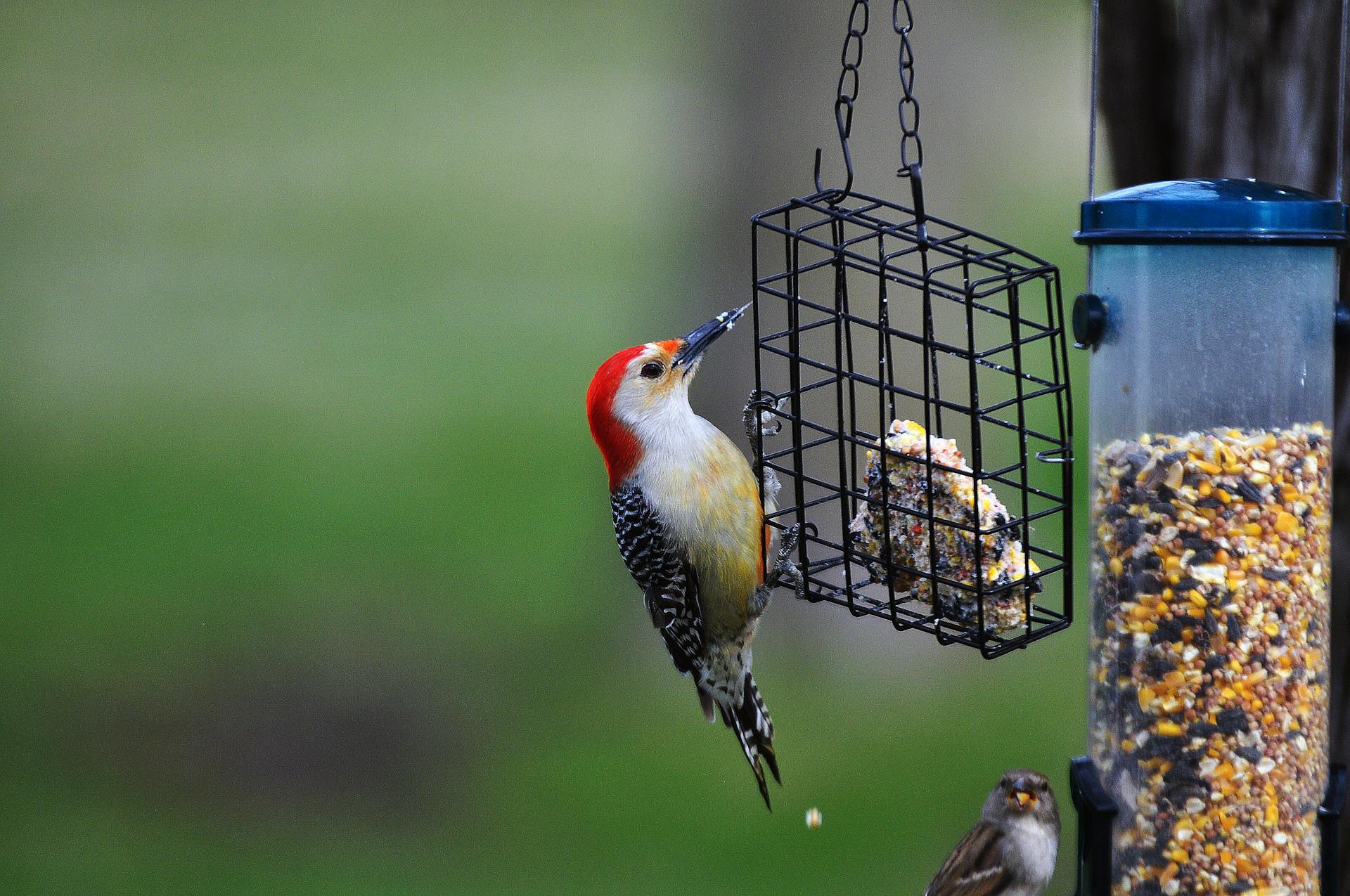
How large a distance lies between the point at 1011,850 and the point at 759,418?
153cm

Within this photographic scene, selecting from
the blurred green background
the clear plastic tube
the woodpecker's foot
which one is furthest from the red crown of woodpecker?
the blurred green background

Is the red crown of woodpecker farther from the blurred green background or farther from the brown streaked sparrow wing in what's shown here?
the blurred green background

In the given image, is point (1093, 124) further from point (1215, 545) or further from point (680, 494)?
point (680, 494)

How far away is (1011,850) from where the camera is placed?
4.43 metres

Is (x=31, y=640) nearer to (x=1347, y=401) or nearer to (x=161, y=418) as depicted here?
(x=161, y=418)

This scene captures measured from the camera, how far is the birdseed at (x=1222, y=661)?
3.37 m

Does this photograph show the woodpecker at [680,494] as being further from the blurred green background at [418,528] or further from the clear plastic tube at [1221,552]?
the blurred green background at [418,528]

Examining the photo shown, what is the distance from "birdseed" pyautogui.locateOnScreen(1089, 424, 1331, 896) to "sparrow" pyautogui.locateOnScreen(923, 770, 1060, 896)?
987 mm

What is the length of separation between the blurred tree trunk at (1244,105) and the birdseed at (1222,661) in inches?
46.7

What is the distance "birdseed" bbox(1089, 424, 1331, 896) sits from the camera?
11.0 feet

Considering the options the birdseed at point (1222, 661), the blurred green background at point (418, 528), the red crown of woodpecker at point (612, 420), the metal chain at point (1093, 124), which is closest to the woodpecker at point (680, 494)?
the red crown of woodpecker at point (612, 420)

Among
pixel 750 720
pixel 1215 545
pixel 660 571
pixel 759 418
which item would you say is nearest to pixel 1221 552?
pixel 1215 545

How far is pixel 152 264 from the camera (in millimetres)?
18578

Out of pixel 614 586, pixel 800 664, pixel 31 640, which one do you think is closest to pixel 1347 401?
pixel 800 664
